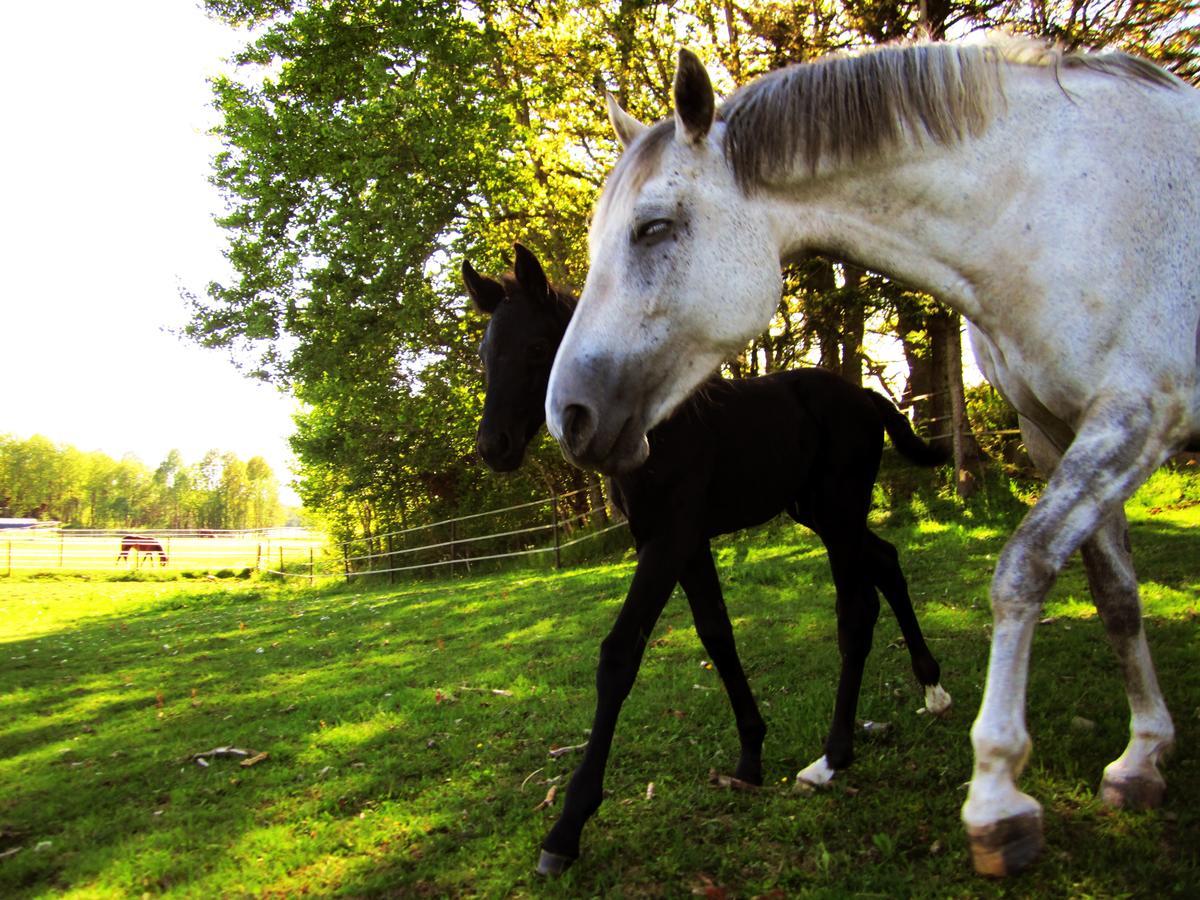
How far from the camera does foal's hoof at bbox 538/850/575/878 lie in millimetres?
2715

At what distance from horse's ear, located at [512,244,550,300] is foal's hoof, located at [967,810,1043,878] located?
2.75 metres

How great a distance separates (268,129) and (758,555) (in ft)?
41.2

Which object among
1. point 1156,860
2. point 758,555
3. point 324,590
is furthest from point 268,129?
point 1156,860

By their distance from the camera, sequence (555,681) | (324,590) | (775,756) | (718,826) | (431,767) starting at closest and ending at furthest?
(718,826)
(775,756)
(431,767)
(555,681)
(324,590)

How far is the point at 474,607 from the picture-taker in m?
10.5

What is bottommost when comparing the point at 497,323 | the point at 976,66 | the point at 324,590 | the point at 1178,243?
the point at 324,590

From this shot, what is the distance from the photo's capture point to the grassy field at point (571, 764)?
263 cm

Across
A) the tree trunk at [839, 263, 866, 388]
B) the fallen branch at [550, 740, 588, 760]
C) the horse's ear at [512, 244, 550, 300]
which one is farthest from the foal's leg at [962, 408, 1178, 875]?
the tree trunk at [839, 263, 866, 388]

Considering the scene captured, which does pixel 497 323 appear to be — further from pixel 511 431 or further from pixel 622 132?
pixel 622 132

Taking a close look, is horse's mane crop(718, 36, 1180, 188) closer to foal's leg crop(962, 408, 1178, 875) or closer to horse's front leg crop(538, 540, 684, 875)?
foal's leg crop(962, 408, 1178, 875)

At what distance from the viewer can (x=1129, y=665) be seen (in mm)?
2660

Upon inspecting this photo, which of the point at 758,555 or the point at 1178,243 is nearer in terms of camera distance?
the point at 1178,243

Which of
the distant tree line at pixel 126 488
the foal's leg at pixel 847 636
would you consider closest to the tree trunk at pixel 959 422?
the foal's leg at pixel 847 636

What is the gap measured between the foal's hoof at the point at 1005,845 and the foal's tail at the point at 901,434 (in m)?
2.84
